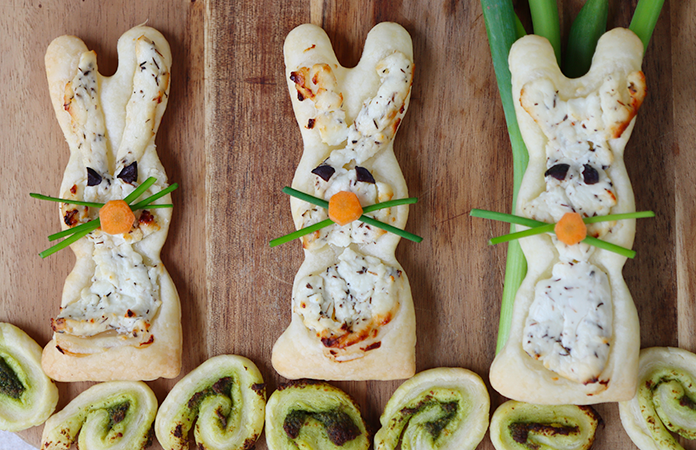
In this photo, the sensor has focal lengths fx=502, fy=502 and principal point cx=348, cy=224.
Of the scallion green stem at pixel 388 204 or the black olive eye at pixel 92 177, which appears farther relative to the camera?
the black olive eye at pixel 92 177

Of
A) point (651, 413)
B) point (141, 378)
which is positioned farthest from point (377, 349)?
point (651, 413)

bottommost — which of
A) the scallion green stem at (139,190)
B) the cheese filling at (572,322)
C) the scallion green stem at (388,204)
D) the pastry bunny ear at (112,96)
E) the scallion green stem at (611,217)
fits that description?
the cheese filling at (572,322)

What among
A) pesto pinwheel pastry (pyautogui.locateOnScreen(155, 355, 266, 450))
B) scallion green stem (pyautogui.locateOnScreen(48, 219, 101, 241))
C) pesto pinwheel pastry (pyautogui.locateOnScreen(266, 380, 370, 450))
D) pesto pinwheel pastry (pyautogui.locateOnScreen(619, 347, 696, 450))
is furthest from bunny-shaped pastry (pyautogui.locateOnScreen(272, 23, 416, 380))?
pesto pinwheel pastry (pyautogui.locateOnScreen(619, 347, 696, 450))

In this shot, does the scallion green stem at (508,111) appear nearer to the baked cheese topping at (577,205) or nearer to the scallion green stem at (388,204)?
the baked cheese topping at (577,205)

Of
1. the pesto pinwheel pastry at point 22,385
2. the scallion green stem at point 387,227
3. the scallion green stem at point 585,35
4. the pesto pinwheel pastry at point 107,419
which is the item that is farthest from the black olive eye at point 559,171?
the pesto pinwheel pastry at point 22,385

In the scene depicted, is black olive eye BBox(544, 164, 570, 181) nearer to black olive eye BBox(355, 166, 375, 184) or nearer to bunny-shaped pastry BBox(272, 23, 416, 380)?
bunny-shaped pastry BBox(272, 23, 416, 380)

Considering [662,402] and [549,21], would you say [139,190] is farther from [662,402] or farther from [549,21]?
[662,402]
